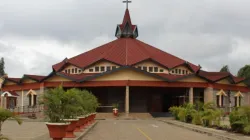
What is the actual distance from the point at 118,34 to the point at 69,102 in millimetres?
51432

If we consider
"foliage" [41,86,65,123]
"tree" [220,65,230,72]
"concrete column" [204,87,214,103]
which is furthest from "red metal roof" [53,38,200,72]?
"tree" [220,65,230,72]

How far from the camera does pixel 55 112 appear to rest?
46.9 feet

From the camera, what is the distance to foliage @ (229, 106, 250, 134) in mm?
19484

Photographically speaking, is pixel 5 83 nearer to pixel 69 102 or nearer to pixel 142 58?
Result: pixel 142 58

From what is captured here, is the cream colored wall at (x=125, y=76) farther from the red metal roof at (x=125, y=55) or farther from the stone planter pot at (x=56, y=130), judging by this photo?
the stone planter pot at (x=56, y=130)

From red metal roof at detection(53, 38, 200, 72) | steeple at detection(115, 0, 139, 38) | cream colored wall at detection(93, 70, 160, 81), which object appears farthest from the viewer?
steeple at detection(115, 0, 139, 38)

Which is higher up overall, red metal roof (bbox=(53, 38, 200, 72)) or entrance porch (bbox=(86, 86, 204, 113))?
red metal roof (bbox=(53, 38, 200, 72))

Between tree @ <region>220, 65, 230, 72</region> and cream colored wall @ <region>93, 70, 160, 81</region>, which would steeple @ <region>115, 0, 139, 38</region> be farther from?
tree @ <region>220, 65, 230, 72</region>

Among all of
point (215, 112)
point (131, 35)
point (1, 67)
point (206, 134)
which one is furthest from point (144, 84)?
point (1, 67)

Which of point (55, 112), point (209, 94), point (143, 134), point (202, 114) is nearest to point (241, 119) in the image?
point (143, 134)

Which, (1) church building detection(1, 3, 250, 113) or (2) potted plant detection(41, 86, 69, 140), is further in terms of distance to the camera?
(1) church building detection(1, 3, 250, 113)

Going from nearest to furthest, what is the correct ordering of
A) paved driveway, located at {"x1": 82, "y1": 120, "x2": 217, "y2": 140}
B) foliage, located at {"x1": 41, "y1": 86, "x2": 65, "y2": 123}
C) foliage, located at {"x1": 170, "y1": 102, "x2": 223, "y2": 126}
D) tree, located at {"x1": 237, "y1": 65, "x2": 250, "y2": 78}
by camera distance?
1. foliage, located at {"x1": 41, "y1": 86, "x2": 65, "y2": 123}
2. paved driveway, located at {"x1": 82, "y1": 120, "x2": 217, "y2": 140}
3. foliage, located at {"x1": 170, "y1": 102, "x2": 223, "y2": 126}
4. tree, located at {"x1": 237, "y1": 65, "x2": 250, "y2": 78}

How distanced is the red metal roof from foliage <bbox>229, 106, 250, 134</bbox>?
106ft

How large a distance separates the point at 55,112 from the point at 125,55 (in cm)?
4161
